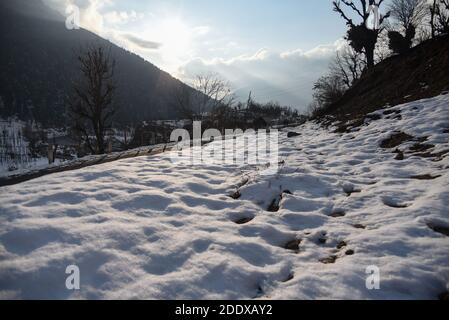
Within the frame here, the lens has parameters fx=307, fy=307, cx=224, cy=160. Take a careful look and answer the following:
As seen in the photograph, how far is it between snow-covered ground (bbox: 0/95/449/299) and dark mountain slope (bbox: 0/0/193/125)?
3829 inches

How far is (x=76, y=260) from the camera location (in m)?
3.25

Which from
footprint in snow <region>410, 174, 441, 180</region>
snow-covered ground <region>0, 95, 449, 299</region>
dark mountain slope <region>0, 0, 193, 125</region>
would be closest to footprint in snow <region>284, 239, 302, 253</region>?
snow-covered ground <region>0, 95, 449, 299</region>

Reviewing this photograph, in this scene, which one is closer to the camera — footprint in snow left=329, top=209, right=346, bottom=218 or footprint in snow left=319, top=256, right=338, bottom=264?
footprint in snow left=319, top=256, right=338, bottom=264

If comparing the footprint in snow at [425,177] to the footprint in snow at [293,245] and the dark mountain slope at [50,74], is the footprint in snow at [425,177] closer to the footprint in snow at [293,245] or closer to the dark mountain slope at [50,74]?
the footprint in snow at [293,245]

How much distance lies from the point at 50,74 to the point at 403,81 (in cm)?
12403

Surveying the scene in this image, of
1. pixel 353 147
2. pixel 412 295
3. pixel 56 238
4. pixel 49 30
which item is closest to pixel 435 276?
pixel 412 295

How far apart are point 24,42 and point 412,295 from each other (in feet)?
474

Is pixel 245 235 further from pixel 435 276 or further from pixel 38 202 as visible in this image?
pixel 38 202

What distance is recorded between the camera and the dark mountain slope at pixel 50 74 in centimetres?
10888

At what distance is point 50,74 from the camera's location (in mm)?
111312

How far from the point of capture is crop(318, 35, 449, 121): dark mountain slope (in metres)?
11.1

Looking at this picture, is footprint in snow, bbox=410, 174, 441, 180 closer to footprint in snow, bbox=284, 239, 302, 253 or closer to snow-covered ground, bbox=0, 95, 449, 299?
snow-covered ground, bbox=0, 95, 449, 299

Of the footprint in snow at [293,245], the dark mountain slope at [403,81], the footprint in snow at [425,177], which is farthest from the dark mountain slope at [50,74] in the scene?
the footprint in snow at [293,245]

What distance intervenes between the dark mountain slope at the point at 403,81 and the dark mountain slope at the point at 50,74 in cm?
8731
